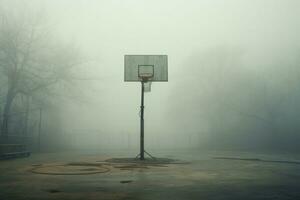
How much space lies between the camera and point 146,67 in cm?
1477

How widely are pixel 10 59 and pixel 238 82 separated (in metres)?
20.5

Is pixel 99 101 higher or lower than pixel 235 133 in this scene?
higher

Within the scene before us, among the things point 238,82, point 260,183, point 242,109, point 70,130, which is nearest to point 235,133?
point 242,109

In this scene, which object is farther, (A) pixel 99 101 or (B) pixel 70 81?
(A) pixel 99 101

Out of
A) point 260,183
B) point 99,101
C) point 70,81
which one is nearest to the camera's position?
point 260,183

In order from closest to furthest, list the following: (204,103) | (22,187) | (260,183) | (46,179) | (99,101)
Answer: (22,187) → (260,183) → (46,179) → (204,103) → (99,101)

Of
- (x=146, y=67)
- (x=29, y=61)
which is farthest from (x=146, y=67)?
(x=29, y=61)

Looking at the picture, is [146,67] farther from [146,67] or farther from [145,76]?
[145,76]

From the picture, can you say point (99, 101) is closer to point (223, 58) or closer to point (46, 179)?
point (223, 58)

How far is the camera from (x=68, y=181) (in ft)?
22.6

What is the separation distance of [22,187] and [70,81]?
20379 millimetres

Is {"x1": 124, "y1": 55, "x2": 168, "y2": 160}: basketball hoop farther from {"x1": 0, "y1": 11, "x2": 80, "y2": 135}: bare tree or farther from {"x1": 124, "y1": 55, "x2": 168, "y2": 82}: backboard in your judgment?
{"x1": 0, "y1": 11, "x2": 80, "y2": 135}: bare tree

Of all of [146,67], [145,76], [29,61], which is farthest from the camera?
[29,61]

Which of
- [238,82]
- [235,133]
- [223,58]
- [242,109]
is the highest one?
[223,58]
